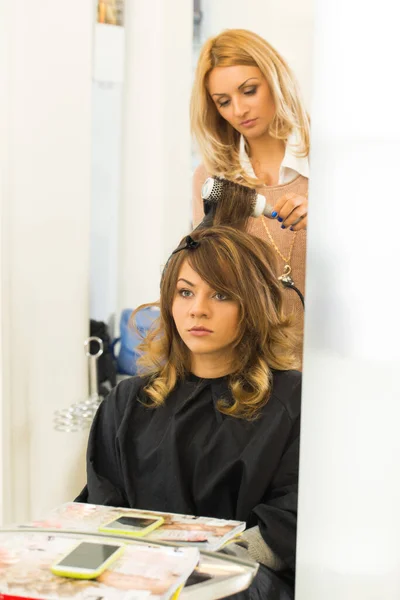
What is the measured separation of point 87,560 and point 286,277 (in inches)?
35.3

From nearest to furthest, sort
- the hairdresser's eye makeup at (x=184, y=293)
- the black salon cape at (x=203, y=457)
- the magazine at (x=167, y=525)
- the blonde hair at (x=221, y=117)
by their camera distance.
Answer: the magazine at (x=167, y=525) → the black salon cape at (x=203, y=457) → the hairdresser's eye makeup at (x=184, y=293) → the blonde hair at (x=221, y=117)

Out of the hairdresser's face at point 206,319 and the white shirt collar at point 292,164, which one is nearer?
the hairdresser's face at point 206,319

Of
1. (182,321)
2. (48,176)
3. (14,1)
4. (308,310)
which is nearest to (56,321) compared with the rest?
(48,176)

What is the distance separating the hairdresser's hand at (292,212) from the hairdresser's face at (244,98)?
206 mm

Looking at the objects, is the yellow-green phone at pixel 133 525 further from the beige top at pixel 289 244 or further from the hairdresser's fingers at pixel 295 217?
the hairdresser's fingers at pixel 295 217

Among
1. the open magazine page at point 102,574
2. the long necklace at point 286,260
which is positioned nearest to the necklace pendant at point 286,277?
the long necklace at point 286,260

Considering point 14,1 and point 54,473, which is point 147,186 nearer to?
point 14,1

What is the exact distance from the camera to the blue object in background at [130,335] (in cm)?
Result: 213

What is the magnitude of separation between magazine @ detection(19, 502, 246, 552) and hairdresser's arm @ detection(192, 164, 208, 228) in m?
0.84

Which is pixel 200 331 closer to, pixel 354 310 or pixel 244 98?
pixel 244 98

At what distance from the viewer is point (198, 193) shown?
2.07 m

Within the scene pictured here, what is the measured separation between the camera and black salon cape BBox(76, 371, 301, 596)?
168cm

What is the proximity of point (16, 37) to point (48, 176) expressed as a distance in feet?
1.48

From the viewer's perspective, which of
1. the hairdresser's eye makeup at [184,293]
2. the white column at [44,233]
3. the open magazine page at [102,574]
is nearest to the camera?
the open magazine page at [102,574]
